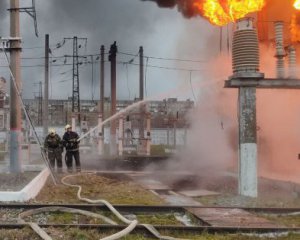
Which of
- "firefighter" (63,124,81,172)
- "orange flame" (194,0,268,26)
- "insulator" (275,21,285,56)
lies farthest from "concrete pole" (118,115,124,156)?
"insulator" (275,21,285,56)

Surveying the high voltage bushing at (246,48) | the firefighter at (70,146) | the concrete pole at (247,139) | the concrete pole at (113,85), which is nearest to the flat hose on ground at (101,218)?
the concrete pole at (247,139)

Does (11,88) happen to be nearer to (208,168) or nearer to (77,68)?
(208,168)

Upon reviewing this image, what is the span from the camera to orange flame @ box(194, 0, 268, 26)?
43.8 ft

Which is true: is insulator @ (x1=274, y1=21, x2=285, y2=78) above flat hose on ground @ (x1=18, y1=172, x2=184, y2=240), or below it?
above

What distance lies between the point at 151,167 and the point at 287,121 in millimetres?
6168

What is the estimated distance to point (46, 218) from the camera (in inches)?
347

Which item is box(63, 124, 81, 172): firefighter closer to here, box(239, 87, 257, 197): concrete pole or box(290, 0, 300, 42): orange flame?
box(239, 87, 257, 197): concrete pole

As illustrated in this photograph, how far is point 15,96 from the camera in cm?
1560

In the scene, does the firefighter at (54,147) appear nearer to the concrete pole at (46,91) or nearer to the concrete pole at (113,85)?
the concrete pole at (46,91)

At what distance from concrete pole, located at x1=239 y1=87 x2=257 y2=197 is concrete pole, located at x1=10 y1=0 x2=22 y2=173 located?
676cm

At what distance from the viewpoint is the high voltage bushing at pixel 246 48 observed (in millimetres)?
12422

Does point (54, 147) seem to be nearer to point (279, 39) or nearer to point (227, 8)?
point (227, 8)

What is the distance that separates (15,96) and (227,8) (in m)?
6.86

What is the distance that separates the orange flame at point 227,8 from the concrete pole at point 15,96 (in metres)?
5.72
